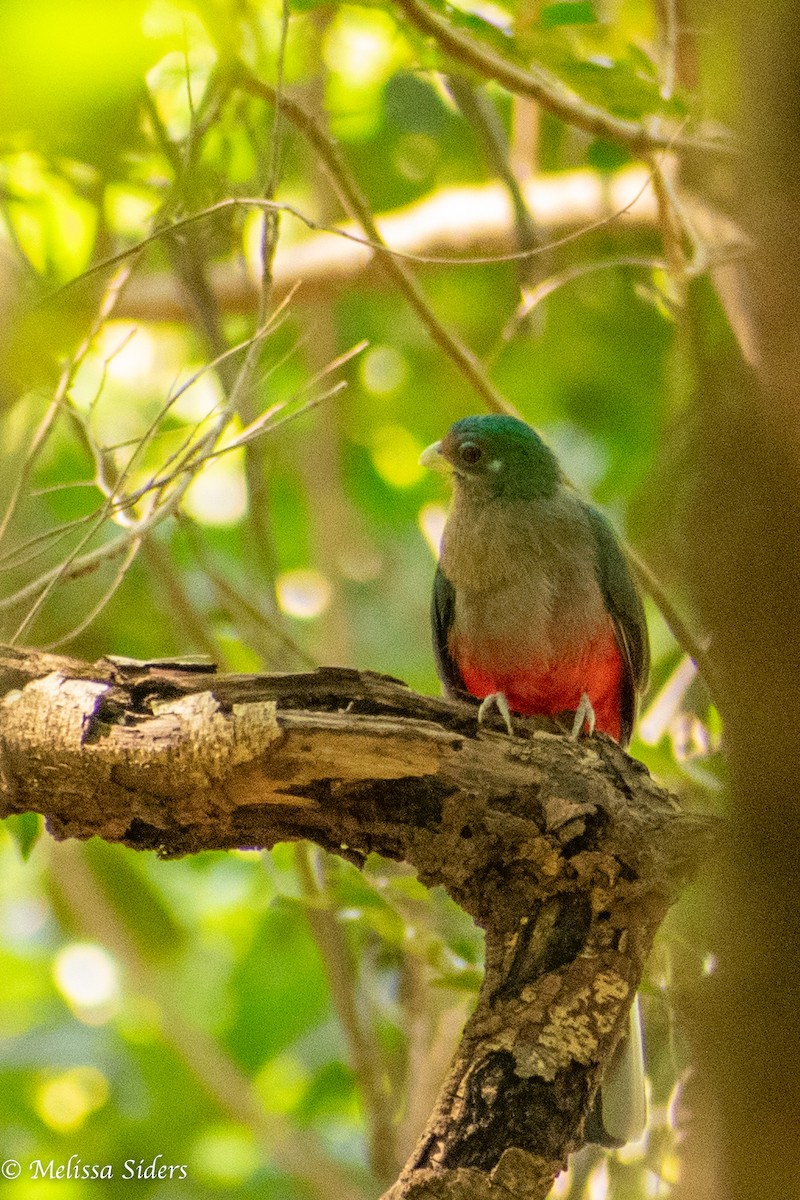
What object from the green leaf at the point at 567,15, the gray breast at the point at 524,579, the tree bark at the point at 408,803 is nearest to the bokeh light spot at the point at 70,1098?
the gray breast at the point at 524,579

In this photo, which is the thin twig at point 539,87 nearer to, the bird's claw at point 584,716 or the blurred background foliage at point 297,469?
the blurred background foliage at point 297,469

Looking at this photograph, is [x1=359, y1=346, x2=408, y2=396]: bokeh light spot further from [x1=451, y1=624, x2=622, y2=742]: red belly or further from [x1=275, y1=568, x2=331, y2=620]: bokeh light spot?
[x1=451, y1=624, x2=622, y2=742]: red belly

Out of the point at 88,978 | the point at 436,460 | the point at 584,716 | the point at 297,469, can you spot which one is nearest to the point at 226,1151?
the point at 88,978

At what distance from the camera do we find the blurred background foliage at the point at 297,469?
10.3 feet

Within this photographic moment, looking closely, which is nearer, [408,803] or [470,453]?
[408,803]

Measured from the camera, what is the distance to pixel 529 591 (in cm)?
357

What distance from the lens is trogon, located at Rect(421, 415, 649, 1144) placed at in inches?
140

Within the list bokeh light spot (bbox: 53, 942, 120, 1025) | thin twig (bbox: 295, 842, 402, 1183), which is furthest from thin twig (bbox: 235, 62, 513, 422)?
bokeh light spot (bbox: 53, 942, 120, 1025)

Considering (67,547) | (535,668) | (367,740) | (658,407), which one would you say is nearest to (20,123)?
(367,740)

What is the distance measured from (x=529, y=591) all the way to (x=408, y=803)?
4.86ft

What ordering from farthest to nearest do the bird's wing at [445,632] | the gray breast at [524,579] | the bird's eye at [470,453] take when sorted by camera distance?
the bird's eye at [470,453] → the bird's wing at [445,632] → the gray breast at [524,579]

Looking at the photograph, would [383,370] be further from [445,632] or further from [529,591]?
[529,591]

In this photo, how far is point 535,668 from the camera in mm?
3516

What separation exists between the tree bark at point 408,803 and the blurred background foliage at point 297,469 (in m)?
0.23
